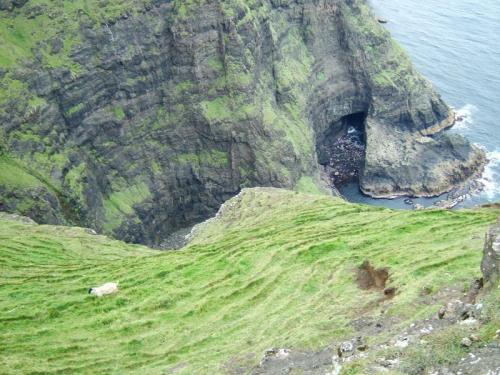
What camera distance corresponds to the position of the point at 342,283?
115 ft

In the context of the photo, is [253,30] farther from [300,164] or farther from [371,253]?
[371,253]

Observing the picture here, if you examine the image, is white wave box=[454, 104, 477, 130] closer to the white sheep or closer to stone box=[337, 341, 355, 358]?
the white sheep

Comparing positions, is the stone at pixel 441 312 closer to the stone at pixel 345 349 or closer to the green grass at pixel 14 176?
the stone at pixel 345 349

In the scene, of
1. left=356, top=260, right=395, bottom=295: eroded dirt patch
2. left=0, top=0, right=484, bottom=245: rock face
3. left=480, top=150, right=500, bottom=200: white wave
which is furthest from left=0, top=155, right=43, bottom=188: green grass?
left=480, top=150, right=500, bottom=200: white wave

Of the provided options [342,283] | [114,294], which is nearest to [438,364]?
[342,283]

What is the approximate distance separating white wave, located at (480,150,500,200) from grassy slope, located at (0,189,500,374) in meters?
68.5

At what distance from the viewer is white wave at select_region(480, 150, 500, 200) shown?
10934 centimetres

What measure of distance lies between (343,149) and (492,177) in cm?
2815

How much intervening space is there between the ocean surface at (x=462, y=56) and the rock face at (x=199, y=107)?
5662 millimetres

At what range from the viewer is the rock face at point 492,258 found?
25734 mm

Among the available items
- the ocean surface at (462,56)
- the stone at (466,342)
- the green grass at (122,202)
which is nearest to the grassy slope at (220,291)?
the stone at (466,342)

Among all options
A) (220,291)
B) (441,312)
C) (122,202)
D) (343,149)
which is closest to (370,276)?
(220,291)

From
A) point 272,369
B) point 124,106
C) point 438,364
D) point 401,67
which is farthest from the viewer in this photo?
point 401,67

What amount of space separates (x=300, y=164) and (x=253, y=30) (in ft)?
75.1
